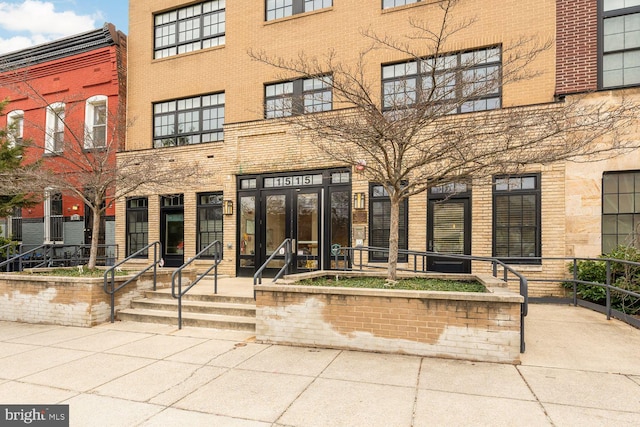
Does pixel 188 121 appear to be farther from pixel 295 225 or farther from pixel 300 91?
pixel 295 225

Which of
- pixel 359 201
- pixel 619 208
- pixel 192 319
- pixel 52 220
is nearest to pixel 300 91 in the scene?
pixel 359 201

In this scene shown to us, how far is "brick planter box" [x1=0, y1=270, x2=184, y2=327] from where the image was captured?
7160 millimetres

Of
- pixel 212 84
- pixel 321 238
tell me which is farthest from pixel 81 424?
pixel 212 84

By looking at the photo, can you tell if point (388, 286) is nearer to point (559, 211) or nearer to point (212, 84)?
point (559, 211)

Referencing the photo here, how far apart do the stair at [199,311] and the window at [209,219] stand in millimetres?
3900

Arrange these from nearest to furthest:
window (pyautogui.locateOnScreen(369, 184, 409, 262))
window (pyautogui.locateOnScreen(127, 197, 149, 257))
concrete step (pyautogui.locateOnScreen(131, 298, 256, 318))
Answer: concrete step (pyautogui.locateOnScreen(131, 298, 256, 318))
window (pyautogui.locateOnScreen(369, 184, 409, 262))
window (pyautogui.locateOnScreen(127, 197, 149, 257))

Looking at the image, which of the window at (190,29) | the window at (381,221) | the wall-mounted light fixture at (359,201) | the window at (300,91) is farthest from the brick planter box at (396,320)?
the window at (190,29)

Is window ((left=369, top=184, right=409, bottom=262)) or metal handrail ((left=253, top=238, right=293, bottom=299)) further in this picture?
window ((left=369, top=184, right=409, bottom=262))

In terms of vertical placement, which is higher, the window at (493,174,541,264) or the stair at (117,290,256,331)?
the window at (493,174,541,264)

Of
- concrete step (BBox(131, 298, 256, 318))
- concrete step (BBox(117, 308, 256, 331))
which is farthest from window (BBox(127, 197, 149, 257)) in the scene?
concrete step (BBox(117, 308, 256, 331))

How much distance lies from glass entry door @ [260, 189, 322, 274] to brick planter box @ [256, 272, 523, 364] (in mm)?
4505

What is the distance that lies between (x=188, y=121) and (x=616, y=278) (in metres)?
12.2

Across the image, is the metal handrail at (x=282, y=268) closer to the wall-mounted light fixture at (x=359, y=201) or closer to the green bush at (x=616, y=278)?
the wall-mounted light fixture at (x=359, y=201)

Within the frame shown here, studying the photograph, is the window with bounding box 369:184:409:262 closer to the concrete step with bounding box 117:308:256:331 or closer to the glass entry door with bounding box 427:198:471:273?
the glass entry door with bounding box 427:198:471:273
